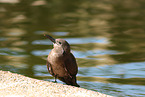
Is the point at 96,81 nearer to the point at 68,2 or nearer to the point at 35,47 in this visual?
the point at 35,47

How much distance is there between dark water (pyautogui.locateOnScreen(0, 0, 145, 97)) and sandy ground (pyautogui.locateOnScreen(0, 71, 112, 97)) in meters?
1.13

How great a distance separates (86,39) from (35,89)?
190 inches

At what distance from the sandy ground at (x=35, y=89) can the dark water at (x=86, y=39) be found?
3.70 feet

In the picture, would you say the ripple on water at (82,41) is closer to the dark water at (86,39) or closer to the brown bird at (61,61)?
the dark water at (86,39)

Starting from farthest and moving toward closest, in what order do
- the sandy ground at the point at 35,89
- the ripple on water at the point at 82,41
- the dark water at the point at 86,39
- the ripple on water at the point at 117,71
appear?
the ripple on water at the point at 82,41, the ripple on water at the point at 117,71, the dark water at the point at 86,39, the sandy ground at the point at 35,89

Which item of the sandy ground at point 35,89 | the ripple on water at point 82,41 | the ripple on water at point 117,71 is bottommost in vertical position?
the sandy ground at point 35,89

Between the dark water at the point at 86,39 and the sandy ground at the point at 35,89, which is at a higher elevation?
the dark water at the point at 86,39

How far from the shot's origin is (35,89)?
4.32 m

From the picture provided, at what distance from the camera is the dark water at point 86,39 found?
20.7 feet

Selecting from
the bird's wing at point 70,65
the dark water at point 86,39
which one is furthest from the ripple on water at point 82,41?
the bird's wing at point 70,65

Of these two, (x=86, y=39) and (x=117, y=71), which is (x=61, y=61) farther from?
(x=86, y=39)

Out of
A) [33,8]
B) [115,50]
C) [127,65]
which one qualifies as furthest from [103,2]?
→ [127,65]

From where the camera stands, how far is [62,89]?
4367 mm

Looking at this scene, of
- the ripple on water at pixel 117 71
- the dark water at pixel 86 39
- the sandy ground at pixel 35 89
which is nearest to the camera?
Result: the sandy ground at pixel 35 89
